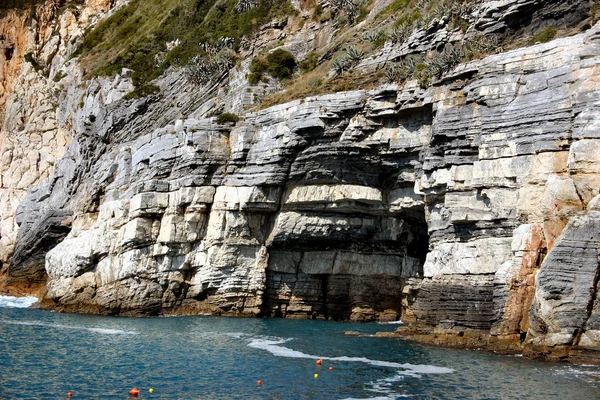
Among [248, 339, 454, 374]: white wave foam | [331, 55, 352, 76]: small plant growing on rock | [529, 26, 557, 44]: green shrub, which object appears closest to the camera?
[248, 339, 454, 374]: white wave foam

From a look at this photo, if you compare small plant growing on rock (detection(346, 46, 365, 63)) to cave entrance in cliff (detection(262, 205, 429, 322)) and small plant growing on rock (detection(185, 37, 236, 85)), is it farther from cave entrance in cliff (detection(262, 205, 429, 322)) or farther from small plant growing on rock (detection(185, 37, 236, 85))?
small plant growing on rock (detection(185, 37, 236, 85))

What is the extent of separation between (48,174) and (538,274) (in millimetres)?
57340

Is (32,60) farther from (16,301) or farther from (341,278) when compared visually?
(341,278)

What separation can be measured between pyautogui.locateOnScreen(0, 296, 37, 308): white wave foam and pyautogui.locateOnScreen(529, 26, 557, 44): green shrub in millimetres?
40292

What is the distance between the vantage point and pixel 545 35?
36250 mm

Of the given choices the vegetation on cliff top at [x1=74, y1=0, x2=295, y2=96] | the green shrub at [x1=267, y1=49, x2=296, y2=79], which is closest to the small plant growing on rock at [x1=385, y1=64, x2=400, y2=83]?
the green shrub at [x1=267, y1=49, x2=296, y2=79]

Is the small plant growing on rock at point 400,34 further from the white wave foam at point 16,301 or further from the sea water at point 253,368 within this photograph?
the white wave foam at point 16,301

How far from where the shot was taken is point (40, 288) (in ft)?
197

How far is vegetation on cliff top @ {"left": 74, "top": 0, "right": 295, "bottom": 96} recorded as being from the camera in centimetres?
6450

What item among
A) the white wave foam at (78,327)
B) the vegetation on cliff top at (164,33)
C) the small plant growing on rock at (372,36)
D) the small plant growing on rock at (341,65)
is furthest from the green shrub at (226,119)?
the vegetation on cliff top at (164,33)

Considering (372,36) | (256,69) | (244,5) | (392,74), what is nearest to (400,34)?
(372,36)

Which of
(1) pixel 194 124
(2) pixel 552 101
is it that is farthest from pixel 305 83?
(2) pixel 552 101

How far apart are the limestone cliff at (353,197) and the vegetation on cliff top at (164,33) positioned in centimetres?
201

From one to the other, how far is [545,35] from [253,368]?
75.4 feet
